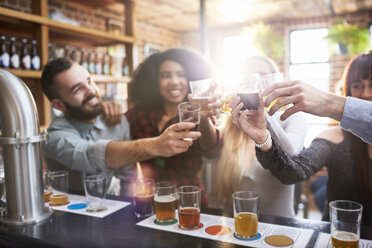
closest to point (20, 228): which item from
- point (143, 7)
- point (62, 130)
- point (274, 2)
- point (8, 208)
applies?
point (8, 208)

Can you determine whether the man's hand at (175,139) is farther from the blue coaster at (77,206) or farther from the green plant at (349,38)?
the green plant at (349,38)

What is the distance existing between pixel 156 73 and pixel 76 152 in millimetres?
760

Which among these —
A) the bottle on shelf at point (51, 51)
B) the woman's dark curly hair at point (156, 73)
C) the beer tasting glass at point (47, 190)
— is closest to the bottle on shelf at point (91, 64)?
the bottle on shelf at point (51, 51)

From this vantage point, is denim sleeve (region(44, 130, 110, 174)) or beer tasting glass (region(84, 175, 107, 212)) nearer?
beer tasting glass (region(84, 175, 107, 212))

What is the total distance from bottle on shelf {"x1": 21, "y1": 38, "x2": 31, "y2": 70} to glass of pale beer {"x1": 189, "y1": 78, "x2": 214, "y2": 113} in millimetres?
1983

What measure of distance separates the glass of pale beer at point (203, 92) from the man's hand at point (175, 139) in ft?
0.39

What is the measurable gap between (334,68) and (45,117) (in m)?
4.64

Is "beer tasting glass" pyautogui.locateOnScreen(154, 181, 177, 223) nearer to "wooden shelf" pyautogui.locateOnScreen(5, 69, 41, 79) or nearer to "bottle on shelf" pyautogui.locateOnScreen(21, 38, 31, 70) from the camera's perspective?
"wooden shelf" pyautogui.locateOnScreen(5, 69, 41, 79)

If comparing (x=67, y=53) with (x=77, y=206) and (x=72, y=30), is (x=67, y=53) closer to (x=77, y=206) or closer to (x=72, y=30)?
(x=72, y=30)

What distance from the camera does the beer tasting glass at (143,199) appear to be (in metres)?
1.15

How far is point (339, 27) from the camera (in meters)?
4.73

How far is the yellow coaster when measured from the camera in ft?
2.94

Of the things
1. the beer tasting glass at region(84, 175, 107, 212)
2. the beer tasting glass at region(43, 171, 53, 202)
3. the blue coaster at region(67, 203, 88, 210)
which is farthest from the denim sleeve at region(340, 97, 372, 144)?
the beer tasting glass at region(43, 171, 53, 202)

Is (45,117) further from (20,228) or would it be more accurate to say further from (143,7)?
(143,7)
